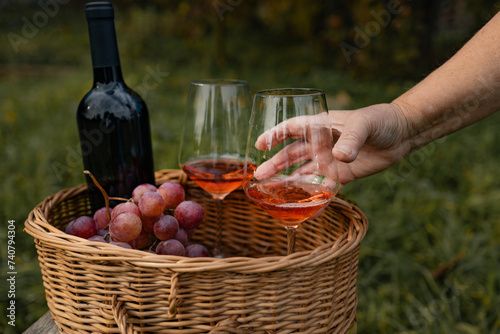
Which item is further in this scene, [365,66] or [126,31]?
[126,31]

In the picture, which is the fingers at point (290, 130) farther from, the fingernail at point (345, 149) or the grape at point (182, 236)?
the grape at point (182, 236)

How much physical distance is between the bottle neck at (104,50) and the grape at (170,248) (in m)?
0.51

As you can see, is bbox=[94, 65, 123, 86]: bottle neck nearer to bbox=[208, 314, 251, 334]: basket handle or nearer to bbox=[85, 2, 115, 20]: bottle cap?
bbox=[85, 2, 115, 20]: bottle cap

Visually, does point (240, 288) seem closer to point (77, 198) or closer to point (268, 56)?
point (77, 198)

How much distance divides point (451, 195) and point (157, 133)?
244cm

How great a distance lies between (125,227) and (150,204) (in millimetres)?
81

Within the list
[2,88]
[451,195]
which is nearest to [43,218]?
[451,195]

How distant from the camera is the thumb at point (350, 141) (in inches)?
32.3

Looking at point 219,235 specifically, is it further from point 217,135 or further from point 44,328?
point 44,328

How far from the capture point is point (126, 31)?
7113mm

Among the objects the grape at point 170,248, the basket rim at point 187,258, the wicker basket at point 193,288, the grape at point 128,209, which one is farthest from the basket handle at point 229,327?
the grape at point 128,209

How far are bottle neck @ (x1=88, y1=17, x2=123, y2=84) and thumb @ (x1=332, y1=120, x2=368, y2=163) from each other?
663mm

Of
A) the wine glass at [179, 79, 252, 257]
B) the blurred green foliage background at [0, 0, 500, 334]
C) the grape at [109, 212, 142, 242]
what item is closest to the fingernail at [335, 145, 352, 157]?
the wine glass at [179, 79, 252, 257]

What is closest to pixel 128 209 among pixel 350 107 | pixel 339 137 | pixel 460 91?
pixel 339 137
